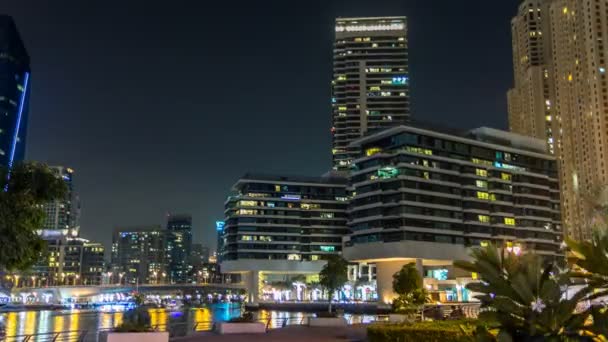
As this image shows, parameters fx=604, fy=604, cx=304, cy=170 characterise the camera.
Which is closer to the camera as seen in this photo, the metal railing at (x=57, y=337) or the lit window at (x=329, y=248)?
the metal railing at (x=57, y=337)

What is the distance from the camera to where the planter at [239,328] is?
123 ft

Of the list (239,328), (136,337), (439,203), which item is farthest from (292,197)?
(136,337)

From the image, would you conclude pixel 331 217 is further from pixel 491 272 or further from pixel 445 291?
pixel 491 272

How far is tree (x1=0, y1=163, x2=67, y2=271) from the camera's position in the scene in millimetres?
16409

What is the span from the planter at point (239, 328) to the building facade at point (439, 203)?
93.4 meters

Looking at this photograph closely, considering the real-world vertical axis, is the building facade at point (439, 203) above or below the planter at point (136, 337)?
above

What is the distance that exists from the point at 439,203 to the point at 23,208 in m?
126

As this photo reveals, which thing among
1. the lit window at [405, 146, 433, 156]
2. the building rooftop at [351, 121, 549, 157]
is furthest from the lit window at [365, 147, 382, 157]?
the lit window at [405, 146, 433, 156]

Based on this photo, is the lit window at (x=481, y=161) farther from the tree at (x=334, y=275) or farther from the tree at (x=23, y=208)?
the tree at (x=23, y=208)

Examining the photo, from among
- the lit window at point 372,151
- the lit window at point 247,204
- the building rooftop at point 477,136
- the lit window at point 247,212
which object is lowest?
the lit window at point 247,212

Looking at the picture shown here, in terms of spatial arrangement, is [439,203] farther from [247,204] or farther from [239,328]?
[239,328]

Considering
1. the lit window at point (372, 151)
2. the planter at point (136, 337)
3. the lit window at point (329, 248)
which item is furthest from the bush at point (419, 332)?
the lit window at point (329, 248)

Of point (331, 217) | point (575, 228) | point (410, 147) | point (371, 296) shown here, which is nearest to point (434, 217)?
point (410, 147)

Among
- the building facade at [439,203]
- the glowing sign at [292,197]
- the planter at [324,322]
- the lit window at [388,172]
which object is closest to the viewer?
the planter at [324,322]
